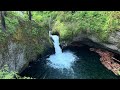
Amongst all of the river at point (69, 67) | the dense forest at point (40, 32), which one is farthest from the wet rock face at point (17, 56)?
the river at point (69, 67)

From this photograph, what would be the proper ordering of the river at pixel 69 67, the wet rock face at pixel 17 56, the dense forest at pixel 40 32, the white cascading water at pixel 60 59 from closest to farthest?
the wet rock face at pixel 17 56 < the dense forest at pixel 40 32 < the river at pixel 69 67 < the white cascading water at pixel 60 59

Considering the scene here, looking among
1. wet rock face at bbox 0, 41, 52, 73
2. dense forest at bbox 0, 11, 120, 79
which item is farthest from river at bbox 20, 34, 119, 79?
dense forest at bbox 0, 11, 120, 79

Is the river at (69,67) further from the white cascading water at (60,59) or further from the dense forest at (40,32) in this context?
the dense forest at (40,32)

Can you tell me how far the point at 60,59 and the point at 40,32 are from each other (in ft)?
9.45

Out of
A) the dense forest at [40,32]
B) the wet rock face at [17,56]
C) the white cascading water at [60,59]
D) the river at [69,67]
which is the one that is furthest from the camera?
the white cascading water at [60,59]

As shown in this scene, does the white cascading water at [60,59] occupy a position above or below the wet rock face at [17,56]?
below

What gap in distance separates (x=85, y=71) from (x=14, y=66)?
521 centimetres

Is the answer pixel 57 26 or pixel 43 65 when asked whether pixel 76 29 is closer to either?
pixel 57 26

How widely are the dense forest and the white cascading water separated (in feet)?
2.42

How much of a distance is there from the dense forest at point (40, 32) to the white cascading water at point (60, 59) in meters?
0.74

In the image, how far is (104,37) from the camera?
2195cm

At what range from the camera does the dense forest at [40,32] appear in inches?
667
